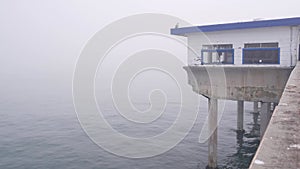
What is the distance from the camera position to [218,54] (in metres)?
18.0

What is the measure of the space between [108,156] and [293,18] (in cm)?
1438

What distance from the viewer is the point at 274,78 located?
14.8m

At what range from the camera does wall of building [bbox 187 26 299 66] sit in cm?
1519

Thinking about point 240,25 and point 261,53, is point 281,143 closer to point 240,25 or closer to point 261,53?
point 261,53

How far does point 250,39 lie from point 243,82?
8.57 ft

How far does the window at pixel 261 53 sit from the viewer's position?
15.5 metres

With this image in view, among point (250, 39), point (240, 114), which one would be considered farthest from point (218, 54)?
point (240, 114)

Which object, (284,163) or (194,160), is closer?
(284,163)

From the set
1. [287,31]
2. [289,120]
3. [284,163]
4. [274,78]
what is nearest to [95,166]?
[274,78]

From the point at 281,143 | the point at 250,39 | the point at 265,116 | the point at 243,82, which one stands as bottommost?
the point at 265,116

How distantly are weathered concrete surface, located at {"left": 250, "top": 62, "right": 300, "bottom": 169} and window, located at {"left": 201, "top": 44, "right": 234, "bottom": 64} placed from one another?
11760mm

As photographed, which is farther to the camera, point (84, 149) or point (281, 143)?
point (84, 149)

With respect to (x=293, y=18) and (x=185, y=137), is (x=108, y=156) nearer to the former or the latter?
(x=185, y=137)

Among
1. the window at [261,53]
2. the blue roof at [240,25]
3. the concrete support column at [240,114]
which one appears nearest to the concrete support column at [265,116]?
the window at [261,53]
